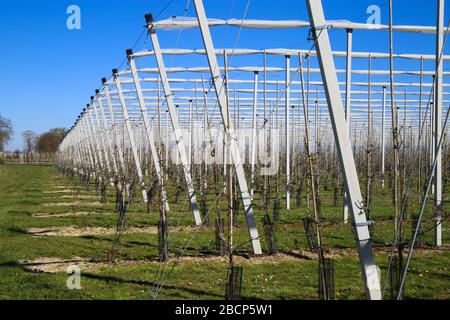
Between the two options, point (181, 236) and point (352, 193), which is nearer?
point (352, 193)

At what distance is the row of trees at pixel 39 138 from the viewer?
7177 centimetres

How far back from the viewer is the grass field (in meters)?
6.11

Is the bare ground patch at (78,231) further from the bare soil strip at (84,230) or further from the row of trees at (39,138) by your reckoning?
the row of trees at (39,138)

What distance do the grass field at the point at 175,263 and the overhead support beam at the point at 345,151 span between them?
1819 mm

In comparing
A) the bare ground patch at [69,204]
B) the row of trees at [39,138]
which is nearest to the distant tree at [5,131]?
the row of trees at [39,138]

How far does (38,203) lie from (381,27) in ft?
42.2

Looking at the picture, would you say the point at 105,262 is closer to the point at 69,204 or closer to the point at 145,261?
the point at 145,261

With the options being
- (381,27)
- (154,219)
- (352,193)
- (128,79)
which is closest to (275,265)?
(352,193)

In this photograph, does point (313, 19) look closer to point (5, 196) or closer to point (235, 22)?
point (235, 22)

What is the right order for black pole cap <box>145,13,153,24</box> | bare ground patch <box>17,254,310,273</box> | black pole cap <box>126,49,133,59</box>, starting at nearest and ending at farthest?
bare ground patch <box>17,254,310,273</box> → black pole cap <box>145,13,153,24</box> → black pole cap <box>126,49,133,59</box>

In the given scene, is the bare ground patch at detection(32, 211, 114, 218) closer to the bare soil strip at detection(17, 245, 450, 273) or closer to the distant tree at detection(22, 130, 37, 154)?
the bare soil strip at detection(17, 245, 450, 273)

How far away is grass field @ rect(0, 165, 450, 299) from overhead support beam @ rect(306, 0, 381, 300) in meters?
1.82

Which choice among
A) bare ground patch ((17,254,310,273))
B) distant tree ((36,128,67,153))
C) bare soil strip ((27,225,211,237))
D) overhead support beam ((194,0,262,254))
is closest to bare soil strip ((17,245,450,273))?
bare ground patch ((17,254,310,273))

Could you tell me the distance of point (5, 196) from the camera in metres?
19.6
